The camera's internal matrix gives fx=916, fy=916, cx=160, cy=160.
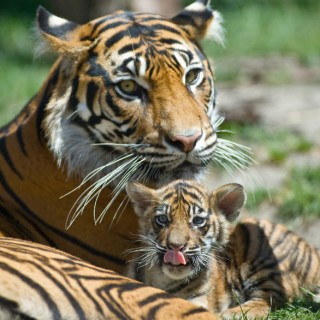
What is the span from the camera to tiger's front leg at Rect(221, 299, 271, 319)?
4.60 m

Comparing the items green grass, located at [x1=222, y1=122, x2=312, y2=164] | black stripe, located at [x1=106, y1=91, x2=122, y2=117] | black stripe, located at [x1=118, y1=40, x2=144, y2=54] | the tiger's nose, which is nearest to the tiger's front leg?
the tiger's nose

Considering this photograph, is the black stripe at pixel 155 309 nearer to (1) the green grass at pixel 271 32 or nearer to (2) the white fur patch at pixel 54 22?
(2) the white fur patch at pixel 54 22

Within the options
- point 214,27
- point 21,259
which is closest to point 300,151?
point 214,27

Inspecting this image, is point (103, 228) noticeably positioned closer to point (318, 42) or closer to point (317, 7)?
point (318, 42)

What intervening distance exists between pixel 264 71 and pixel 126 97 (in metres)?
6.16

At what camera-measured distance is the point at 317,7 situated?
15039 millimetres

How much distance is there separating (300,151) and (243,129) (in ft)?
2.17

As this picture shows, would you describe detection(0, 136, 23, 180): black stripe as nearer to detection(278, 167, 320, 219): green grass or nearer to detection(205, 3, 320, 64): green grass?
detection(278, 167, 320, 219): green grass

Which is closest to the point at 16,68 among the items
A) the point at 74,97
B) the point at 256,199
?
the point at 256,199

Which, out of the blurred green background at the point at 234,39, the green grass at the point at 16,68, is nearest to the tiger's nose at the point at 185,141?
the green grass at the point at 16,68

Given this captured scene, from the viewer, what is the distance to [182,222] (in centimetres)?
444

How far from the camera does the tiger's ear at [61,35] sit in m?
4.94

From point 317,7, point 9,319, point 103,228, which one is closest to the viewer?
point 9,319

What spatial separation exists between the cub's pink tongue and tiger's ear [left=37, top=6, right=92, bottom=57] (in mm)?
1285
